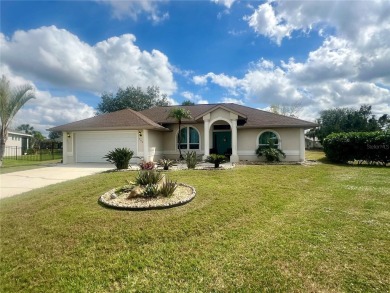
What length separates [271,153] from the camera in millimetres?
16797

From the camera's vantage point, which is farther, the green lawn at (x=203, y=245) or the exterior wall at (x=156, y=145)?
the exterior wall at (x=156, y=145)

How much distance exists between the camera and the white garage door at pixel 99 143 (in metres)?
17.9

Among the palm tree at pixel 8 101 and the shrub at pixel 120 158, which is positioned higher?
the palm tree at pixel 8 101

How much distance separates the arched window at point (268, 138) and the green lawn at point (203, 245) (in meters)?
10.8

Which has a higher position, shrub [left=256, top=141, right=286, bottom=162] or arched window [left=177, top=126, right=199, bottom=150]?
arched window [left=177, top=126, right=199, bottom=150]

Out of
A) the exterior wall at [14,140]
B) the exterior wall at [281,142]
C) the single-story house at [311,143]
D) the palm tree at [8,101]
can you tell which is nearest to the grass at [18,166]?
the palm tree at [8,101]

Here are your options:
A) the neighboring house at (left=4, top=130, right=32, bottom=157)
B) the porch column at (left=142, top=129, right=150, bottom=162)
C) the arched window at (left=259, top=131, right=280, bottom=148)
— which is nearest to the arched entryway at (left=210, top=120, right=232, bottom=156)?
the arched window at (left=259, top=131, right=280, bottom=148)

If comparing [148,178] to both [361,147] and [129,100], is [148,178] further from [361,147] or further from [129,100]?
[129,100]

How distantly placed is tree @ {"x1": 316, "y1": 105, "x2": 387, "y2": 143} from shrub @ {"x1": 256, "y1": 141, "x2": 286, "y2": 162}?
2684cm

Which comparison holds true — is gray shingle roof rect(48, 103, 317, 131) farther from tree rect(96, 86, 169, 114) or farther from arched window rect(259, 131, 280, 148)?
tree rect(96, 86, 169, 114)

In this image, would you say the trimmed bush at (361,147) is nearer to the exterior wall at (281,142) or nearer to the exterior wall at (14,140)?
the exterior wall at (281,142)

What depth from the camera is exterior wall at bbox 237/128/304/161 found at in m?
17.9

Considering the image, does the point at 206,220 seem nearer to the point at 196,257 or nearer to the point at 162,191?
the point at 196,257

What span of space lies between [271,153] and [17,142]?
43.0 metres
